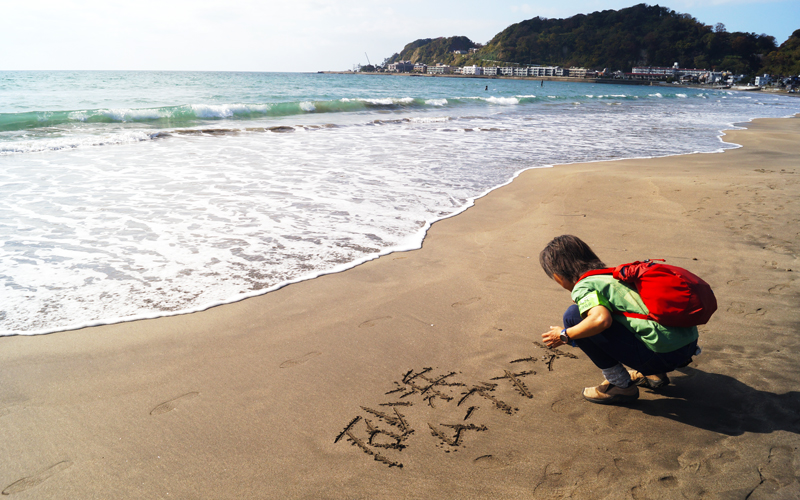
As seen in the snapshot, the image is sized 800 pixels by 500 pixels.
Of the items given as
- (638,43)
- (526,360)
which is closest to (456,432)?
(526,360)

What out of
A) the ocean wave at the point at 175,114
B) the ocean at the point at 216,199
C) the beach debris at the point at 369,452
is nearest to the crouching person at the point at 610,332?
the beach debris at the point at 369,452

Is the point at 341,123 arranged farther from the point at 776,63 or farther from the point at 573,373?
the point at 776,63

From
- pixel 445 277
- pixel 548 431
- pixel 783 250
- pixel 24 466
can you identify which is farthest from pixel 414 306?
pixel 783 250

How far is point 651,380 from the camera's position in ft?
8.63

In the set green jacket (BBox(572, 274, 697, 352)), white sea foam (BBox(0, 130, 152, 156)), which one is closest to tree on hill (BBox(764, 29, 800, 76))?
white sea foam (BBox(0, 130, 152, 156))

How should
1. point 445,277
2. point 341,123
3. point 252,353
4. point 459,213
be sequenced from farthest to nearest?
point 341,123, point 459,213, point 445,277, point 252,353

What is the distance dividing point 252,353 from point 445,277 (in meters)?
1.91

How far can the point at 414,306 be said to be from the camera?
3.66 m

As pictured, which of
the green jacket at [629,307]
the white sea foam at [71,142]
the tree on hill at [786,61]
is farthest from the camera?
Answer: the tree on hill at [786,61]

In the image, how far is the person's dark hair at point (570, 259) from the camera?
8.08 ft

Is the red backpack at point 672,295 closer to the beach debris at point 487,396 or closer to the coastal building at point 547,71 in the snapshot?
the beach debris at point 487,396

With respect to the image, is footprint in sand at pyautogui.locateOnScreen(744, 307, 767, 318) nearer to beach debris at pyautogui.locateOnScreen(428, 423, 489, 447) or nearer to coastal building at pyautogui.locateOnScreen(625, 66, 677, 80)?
beach debris at pyautogui.locateOnScreen(428, 423, 489, 447)

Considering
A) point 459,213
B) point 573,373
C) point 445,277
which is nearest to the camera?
point 573,373

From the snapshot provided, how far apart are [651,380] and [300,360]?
2163 mm
